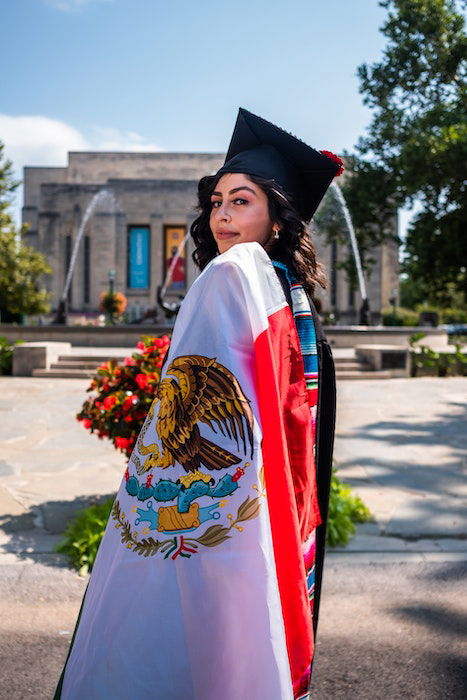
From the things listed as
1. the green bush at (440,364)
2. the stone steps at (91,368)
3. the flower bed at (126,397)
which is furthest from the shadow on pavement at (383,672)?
the green bush at (440,364)

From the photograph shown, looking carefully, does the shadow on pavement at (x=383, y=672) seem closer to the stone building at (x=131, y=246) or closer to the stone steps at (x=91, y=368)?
the stone steps at (x=91, y=368)

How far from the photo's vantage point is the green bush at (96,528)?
4004 millimetres

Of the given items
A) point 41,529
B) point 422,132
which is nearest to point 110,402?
point 41,529

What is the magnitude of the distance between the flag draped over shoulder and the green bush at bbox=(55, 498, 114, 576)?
8.20 ft

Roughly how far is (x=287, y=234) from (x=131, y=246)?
50.7 m

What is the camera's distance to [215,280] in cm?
155

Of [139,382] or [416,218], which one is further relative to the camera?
[416,218]

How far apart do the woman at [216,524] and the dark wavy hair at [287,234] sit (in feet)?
0.90

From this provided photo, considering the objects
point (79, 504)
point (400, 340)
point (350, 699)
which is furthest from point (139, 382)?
point (400, 340)

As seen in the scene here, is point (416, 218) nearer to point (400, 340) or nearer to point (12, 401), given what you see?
point (400, 340)

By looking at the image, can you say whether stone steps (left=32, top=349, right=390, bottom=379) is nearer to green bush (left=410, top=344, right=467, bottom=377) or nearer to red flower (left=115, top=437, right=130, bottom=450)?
green bush (left=410, top=344, right=467, bottom=377)

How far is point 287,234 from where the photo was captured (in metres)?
1.92

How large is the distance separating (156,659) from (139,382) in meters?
3.12

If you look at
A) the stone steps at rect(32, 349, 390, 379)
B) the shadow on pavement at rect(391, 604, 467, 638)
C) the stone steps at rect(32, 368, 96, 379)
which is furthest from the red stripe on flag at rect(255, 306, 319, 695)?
the stone steps at rect(32, 368, 96, 379)
